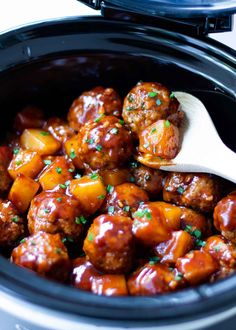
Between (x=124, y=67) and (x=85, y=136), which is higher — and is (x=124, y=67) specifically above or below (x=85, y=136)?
above

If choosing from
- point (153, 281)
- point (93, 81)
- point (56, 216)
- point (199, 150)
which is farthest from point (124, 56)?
point (153, 281)

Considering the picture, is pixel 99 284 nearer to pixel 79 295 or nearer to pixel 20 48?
pixel 79 295

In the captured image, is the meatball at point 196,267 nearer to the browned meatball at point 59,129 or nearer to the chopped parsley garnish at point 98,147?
the chopped parsley garnish at point 98,147

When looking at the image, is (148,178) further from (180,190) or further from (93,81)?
(93,81)

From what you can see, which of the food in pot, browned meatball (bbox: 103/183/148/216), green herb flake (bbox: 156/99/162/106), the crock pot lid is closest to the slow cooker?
the crock pot lid

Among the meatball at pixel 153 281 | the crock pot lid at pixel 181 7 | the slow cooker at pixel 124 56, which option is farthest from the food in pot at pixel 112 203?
the crock pot lid at pixel 181 7

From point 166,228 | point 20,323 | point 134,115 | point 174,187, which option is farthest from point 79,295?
point 134,115
